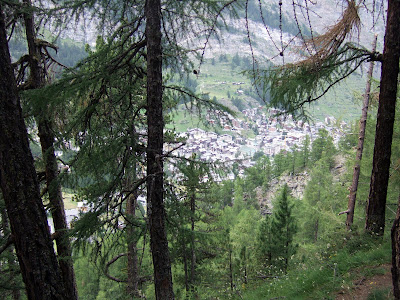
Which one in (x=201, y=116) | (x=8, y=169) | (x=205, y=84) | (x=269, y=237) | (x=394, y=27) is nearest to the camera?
(x=8, y=169)

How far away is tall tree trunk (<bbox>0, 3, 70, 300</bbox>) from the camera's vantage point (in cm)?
259

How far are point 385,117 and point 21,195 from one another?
5.32 m

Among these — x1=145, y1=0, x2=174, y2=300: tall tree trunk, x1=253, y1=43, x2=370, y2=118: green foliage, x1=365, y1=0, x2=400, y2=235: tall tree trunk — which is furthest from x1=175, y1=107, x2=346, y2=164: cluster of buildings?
x1=365, y1=0, x2=400, y2=235: tall tree trunk

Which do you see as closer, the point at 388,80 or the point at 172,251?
the point at 388,80

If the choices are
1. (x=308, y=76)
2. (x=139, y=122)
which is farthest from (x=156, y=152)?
(x=308, y=76)

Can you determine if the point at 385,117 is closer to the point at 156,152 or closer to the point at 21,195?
the point at 156,152

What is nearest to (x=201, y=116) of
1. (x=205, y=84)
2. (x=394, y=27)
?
(x=394, y=27)

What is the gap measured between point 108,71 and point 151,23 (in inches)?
30.4

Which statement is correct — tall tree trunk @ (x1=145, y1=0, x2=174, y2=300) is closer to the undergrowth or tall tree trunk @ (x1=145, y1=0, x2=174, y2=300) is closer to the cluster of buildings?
the cluster of buildings

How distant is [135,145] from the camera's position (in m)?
3.27

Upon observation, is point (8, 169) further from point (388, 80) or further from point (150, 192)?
point (388, 80)

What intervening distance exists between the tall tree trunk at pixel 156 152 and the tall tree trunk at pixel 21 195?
43.3 inches

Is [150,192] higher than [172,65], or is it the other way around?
[172,65]

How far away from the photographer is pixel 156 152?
3268mm
